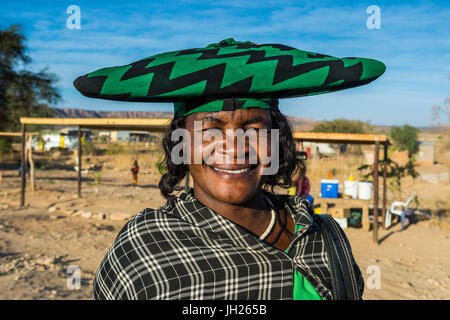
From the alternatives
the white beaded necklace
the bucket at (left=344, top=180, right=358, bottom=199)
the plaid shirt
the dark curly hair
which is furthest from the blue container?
the plaid shirt

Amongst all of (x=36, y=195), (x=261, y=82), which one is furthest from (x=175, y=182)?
(x=36, y=195)

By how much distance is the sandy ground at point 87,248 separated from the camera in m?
5.50

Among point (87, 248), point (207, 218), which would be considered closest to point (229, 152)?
point (207, 218)

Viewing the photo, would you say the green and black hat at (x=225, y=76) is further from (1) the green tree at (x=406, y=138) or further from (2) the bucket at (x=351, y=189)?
(1) the green tree at (x=406, y=138)

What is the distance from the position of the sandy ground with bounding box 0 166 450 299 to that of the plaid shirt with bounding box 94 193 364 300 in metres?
4.13

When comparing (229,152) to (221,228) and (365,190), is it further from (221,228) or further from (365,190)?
(365,190)

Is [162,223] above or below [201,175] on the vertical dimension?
below

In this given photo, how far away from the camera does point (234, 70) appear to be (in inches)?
47.9

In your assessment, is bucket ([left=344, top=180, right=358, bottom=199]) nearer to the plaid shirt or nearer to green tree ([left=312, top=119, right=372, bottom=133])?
the plaid shirt

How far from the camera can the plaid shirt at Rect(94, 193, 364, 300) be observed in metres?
1.28

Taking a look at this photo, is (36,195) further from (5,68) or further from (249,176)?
(5,68)

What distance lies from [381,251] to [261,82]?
7563mm

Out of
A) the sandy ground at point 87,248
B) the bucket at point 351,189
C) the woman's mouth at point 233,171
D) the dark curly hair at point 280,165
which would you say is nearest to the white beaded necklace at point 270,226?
the dark curly hair at point 280,165

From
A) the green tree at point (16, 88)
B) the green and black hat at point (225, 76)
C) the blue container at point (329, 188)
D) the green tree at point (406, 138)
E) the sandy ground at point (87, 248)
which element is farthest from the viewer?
the green tree at point (406, 138)
